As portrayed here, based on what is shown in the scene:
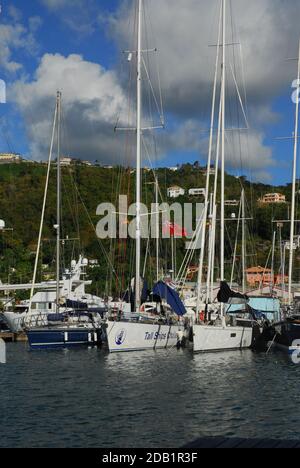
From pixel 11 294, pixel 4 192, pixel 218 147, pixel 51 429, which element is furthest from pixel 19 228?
pixel 51 429

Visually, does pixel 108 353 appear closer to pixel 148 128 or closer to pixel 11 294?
pixel 148 128

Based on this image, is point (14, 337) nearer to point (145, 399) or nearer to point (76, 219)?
point (145, 399)

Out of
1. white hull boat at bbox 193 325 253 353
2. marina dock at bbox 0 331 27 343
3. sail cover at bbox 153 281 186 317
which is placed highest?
sail cover at bbox 153 281 186 317

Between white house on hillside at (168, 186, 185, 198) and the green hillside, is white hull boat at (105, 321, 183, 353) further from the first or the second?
white house on hillside at (168, 186, 185, 198)

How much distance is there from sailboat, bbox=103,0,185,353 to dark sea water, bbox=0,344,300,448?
37.8 inches

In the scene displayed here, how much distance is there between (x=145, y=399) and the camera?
23.9 meters

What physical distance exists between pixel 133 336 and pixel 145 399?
12294mm

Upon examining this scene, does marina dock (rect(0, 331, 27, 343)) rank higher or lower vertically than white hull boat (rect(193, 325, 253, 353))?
lower

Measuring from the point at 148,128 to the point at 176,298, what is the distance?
1063 cm

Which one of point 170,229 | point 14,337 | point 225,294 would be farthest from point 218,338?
point 170,229

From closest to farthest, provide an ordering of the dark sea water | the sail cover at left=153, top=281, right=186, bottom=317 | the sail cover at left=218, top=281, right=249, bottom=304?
the dark sea water < the sail cover at left=218, top=281, right=249, bottom=304 < the sail cover at left=153, top=281, right=186, bottom=317

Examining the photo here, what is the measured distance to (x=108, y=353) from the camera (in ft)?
122

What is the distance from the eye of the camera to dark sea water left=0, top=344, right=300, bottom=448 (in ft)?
61.6

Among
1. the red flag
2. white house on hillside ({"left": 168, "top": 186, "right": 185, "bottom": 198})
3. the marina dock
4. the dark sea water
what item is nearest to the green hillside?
the red flag
